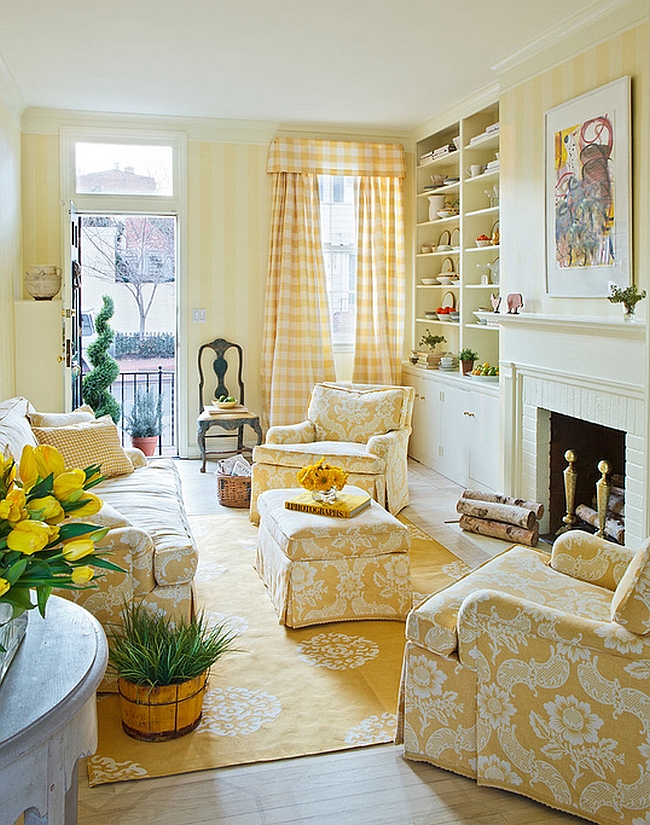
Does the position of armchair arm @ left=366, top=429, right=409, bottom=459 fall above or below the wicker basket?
above

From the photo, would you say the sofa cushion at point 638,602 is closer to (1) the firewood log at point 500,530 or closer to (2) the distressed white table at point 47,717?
(2) the distressed white table at point 47,717

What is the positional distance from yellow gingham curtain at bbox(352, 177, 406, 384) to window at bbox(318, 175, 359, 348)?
139 millimetres

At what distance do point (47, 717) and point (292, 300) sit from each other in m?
5.95

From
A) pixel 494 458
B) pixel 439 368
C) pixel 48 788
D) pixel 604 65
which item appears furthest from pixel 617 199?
pixel 48 788

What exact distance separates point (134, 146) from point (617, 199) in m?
4.24

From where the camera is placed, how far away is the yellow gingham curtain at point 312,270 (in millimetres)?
7078

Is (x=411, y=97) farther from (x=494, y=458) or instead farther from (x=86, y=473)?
(x=86, y=473)

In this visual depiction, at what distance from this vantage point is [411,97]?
6.18m

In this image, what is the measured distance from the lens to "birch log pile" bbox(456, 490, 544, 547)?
190 inches

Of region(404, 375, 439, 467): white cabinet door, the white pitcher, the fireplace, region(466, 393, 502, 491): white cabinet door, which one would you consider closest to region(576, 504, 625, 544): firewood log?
the fireplace

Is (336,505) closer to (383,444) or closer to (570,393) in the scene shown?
(383,444)

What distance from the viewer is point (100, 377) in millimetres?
7141

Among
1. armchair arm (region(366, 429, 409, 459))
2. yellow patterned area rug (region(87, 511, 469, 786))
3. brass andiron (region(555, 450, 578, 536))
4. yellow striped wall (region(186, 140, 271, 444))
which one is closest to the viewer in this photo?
yellow patterned area rug (region(87, 511, 469, 786))

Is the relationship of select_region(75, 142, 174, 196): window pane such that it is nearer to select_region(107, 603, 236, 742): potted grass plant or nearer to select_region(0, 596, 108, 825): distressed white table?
select_region(107, 603, 236, 742): potted grass plant
